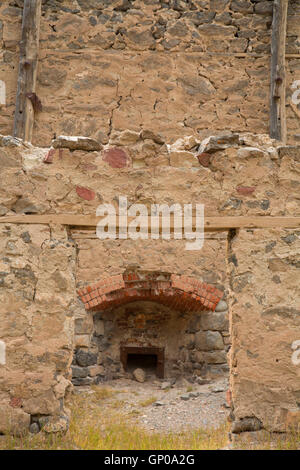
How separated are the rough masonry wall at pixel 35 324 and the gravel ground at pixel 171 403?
6.26 feet

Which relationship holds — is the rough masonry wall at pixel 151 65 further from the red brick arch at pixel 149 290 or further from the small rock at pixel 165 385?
the small rock at pixel 165 385

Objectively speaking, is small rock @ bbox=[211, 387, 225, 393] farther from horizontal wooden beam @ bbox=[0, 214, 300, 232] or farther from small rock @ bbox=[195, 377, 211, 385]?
horizontal wooden beam @ bbox=[0, 214, 300, 232]

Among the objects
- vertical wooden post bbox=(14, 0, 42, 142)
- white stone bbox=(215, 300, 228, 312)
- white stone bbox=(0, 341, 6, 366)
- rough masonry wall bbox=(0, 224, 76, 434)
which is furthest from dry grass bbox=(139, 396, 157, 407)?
vertical wooden post bbox=(14, 0, 42, 142)

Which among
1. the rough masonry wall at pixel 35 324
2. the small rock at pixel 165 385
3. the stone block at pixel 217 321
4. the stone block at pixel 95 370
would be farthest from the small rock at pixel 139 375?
the rough masonry wall at pixel 35 324

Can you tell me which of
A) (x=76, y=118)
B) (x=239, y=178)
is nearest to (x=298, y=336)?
(x=239, y=178)

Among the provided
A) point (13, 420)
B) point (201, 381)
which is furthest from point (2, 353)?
point (201, 381)

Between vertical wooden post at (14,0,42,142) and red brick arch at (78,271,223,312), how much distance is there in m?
2.22

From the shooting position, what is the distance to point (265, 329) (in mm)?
3088

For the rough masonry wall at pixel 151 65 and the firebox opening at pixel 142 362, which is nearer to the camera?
the rough masonry wall at pixel 151 65

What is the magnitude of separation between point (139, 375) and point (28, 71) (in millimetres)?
4558

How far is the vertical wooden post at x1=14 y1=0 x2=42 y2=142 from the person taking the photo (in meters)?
5.98

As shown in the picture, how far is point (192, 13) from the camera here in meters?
6.56

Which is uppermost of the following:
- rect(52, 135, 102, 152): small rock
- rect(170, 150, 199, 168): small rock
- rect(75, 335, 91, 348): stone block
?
rect(52, 135, 102, 152): small rock

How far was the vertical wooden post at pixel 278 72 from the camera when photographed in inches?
241
